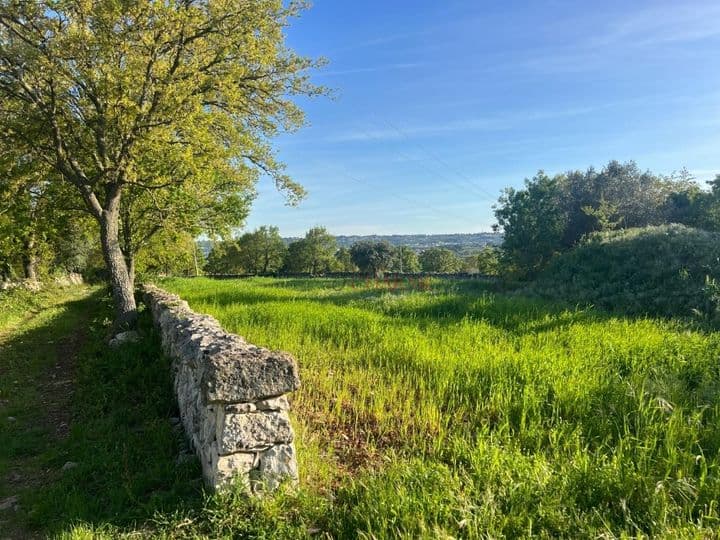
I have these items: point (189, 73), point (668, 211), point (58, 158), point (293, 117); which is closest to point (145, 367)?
point (58, 158)

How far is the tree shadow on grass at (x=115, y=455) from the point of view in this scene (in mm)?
3547

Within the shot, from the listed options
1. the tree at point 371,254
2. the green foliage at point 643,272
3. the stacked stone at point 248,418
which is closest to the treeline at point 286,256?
the tree at point 371,254

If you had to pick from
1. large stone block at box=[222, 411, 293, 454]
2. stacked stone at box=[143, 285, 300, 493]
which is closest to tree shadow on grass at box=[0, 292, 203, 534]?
stacked stone at box=[143, 285, 300, 493]

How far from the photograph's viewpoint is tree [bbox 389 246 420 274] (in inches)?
3489

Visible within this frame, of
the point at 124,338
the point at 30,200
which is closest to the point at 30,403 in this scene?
the point at 124,338

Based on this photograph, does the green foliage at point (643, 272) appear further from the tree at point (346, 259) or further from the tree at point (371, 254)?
the tree at point (346, 259)

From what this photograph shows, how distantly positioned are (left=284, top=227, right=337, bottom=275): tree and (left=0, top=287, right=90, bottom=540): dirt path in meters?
62.5

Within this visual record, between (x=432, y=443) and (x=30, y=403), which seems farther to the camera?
(x=30, y=403)

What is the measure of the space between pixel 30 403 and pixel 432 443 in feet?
21.6

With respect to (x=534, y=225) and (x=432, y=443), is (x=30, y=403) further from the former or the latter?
(x=534, y=225)

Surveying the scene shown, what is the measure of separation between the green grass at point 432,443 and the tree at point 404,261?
78821mm

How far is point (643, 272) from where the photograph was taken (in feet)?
42.9

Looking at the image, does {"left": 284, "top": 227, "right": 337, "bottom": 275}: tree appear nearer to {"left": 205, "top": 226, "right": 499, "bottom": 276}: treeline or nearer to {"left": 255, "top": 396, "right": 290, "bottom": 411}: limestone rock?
{"left": 205, "top": 226, "right": 499, "bottom": 276}: treeline

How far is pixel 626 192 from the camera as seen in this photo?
85.4 ft
